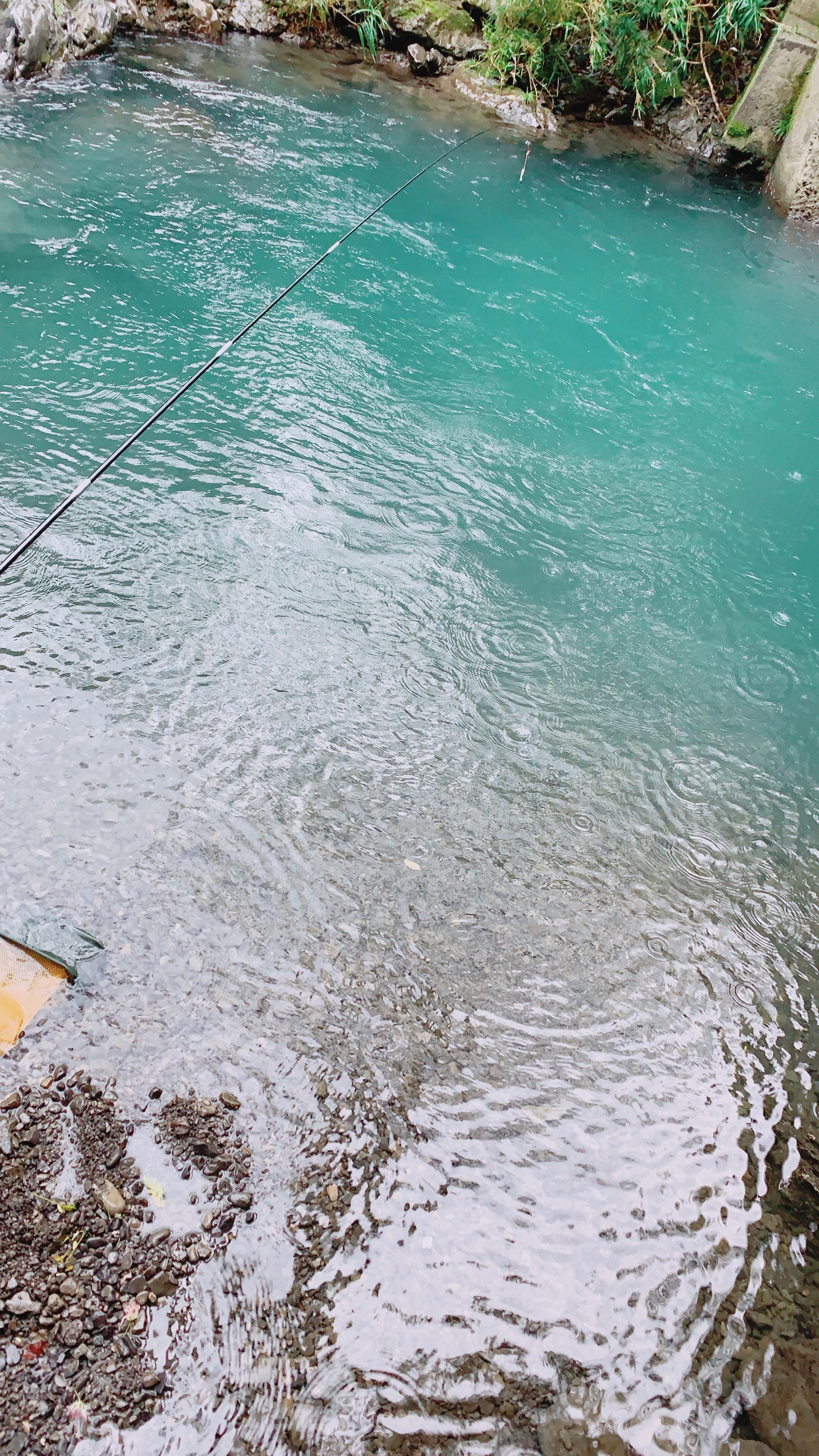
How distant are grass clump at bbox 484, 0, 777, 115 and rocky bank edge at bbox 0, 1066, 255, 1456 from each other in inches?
461

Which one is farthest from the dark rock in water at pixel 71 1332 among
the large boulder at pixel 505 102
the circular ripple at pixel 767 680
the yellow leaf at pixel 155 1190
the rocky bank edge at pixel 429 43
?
the large boulder at pixel 505 102

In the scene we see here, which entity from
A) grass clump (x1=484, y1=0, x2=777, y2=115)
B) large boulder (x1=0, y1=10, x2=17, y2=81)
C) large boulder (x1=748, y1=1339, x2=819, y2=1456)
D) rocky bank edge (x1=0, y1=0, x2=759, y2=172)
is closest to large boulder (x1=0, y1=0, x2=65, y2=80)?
large boulder (x1=0, y1=10, x2=17, y2=81)

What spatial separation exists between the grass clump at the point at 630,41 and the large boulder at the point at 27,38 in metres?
5.18

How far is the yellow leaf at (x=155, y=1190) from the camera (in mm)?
1936

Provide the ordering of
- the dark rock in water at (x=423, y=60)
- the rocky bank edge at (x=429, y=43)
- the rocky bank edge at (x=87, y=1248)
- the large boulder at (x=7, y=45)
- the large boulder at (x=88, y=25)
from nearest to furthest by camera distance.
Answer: the rocky bank edge at (x=87, y=1248) < the large boulder at (x=7, y=45) < the large boulder at (x=88, y=25) < the rocky bank edge at (x=429, y=43) < the dark rock in water at (x=423, y=60)

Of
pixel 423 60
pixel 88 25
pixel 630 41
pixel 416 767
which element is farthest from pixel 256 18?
pixel 416 767

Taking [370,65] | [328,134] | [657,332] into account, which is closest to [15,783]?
[657,332]

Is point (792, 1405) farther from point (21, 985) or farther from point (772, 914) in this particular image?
point (21, 985)

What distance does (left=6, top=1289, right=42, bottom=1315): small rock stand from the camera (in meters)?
1.70

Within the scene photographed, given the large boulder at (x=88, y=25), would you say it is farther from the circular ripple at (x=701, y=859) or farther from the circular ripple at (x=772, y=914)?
the circular ripple at (x=772, y=914)

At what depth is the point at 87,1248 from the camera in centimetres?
182

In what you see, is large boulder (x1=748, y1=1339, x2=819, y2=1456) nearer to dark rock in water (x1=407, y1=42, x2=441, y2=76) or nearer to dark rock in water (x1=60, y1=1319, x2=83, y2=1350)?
dark rock in water (x1=60, y1=1319, x2=83, y2=1350)

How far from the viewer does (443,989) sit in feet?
8.42

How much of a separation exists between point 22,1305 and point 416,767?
2018mm
